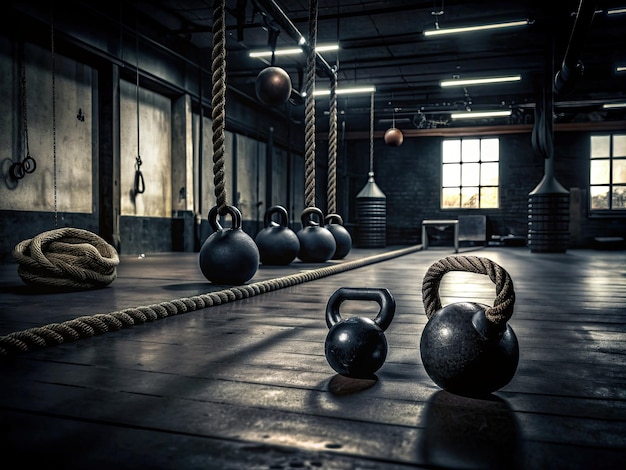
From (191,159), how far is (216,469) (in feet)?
27.6

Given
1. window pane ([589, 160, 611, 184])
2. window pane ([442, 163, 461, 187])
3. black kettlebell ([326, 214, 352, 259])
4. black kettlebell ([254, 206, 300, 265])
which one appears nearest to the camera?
black kettlebell ([254, 206, 300, 265])

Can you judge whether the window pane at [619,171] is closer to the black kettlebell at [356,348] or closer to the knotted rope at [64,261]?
the knotted rope at [64,261]

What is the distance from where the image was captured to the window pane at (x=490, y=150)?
13953mm

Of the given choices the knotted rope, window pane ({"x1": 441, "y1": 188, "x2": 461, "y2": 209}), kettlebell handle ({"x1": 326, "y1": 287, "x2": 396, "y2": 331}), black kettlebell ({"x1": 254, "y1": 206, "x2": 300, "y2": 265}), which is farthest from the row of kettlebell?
window pane ({"x1": 441, "y1": 188, "x2": 461, "y2": 209})

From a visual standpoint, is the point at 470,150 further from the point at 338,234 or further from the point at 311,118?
the point at 311,118

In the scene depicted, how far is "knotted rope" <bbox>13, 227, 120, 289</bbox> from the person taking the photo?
2.67 m

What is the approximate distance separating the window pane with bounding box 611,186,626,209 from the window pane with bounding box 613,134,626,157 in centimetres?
87

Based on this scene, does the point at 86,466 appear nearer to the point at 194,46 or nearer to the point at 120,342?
the point at 120,342

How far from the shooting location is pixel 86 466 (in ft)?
2.25

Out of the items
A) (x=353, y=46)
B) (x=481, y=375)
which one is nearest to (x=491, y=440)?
(x=481, y=375)

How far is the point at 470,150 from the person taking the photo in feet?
46.4

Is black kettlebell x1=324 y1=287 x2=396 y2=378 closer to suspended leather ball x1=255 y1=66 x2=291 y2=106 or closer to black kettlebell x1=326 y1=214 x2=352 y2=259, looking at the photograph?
black kettlebell x1=326 y1=214 x2=352 y2=259

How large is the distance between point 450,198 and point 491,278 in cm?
1404

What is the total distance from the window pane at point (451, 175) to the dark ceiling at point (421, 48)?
123cm
